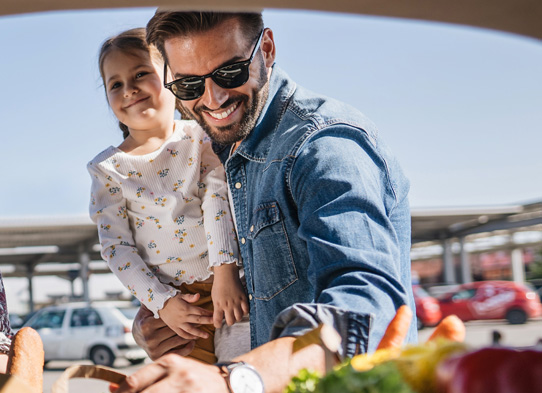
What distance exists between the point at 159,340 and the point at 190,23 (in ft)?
3.63

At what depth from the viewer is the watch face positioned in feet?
2.74

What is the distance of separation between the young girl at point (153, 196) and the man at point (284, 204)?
15cm

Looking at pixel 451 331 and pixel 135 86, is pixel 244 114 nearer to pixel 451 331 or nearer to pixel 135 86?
pixel 135 86

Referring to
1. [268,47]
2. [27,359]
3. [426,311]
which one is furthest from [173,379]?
[426,311]

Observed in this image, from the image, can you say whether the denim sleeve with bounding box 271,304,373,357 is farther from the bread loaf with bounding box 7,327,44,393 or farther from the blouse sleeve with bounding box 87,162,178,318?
the blouse sleeve with bounding box 87,162,178,318

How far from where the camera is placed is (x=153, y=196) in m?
2.29

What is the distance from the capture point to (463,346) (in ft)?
2.33

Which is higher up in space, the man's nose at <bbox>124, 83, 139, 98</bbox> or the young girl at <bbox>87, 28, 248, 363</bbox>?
the man's nose at <bbox>124, 83, 139, 98</bbox>

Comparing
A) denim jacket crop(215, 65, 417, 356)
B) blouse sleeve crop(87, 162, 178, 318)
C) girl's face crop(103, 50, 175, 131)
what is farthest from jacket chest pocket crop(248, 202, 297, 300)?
girl's face crop(103, 50, 175, 131)

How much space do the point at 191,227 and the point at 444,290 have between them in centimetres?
1981

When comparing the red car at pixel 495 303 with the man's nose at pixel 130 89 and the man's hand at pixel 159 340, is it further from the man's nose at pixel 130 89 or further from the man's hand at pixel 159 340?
the man's nose at pixel 130 89

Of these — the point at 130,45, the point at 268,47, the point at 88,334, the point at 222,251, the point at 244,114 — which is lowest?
the point at 88,334

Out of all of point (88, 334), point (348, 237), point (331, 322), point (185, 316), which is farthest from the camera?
point (88, 334)

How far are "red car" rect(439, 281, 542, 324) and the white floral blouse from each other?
17665 mm
